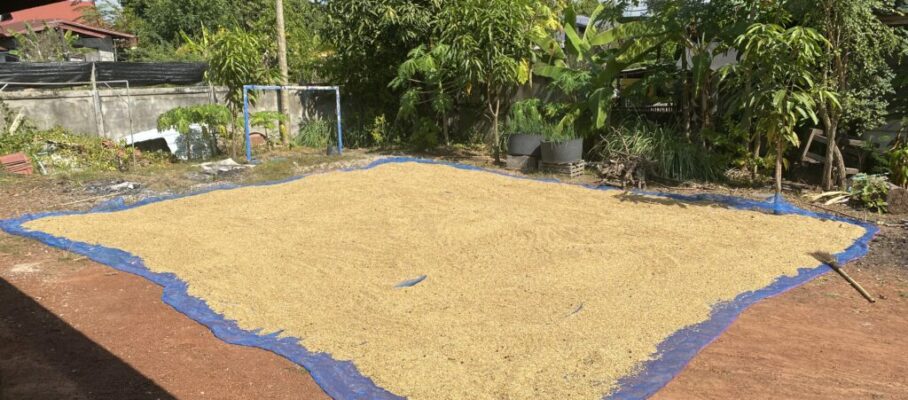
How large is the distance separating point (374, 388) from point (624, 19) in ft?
26.8

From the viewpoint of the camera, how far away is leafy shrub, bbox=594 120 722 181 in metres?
8.88

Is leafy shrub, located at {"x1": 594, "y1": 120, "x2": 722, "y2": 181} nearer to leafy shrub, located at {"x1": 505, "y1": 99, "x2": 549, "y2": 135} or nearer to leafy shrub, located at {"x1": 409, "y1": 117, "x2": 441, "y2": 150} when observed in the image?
leafy shrub, located at {"x1": 505, "y1": 99, "x2": 549, "y2": 135}

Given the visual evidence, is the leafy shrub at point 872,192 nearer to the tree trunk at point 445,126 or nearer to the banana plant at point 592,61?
the banana plant at point 592,61

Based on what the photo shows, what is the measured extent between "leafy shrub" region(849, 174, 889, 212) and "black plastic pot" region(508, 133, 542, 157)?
4.39 metres

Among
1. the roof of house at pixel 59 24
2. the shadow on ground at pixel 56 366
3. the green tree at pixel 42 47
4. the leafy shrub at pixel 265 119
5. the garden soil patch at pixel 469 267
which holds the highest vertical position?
the roof of house at pixel 59 24

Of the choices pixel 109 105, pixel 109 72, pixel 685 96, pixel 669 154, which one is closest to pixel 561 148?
pixel 669 154

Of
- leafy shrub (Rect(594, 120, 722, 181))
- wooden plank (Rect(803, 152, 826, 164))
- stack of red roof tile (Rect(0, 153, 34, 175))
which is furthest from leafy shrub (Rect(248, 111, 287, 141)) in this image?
wooden plank (Rect(803, 152, 826, 164))

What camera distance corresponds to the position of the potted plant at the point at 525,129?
1005 centimetres

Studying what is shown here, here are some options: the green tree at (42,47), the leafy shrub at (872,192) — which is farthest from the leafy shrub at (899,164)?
the green tree at (42,47)

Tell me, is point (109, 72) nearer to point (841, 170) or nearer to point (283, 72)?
point (283, 72)

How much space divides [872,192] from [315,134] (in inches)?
386

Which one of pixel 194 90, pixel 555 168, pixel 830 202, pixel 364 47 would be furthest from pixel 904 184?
pixel 194 90

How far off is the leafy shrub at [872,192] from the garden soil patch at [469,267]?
115cm

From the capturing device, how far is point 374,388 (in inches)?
126
